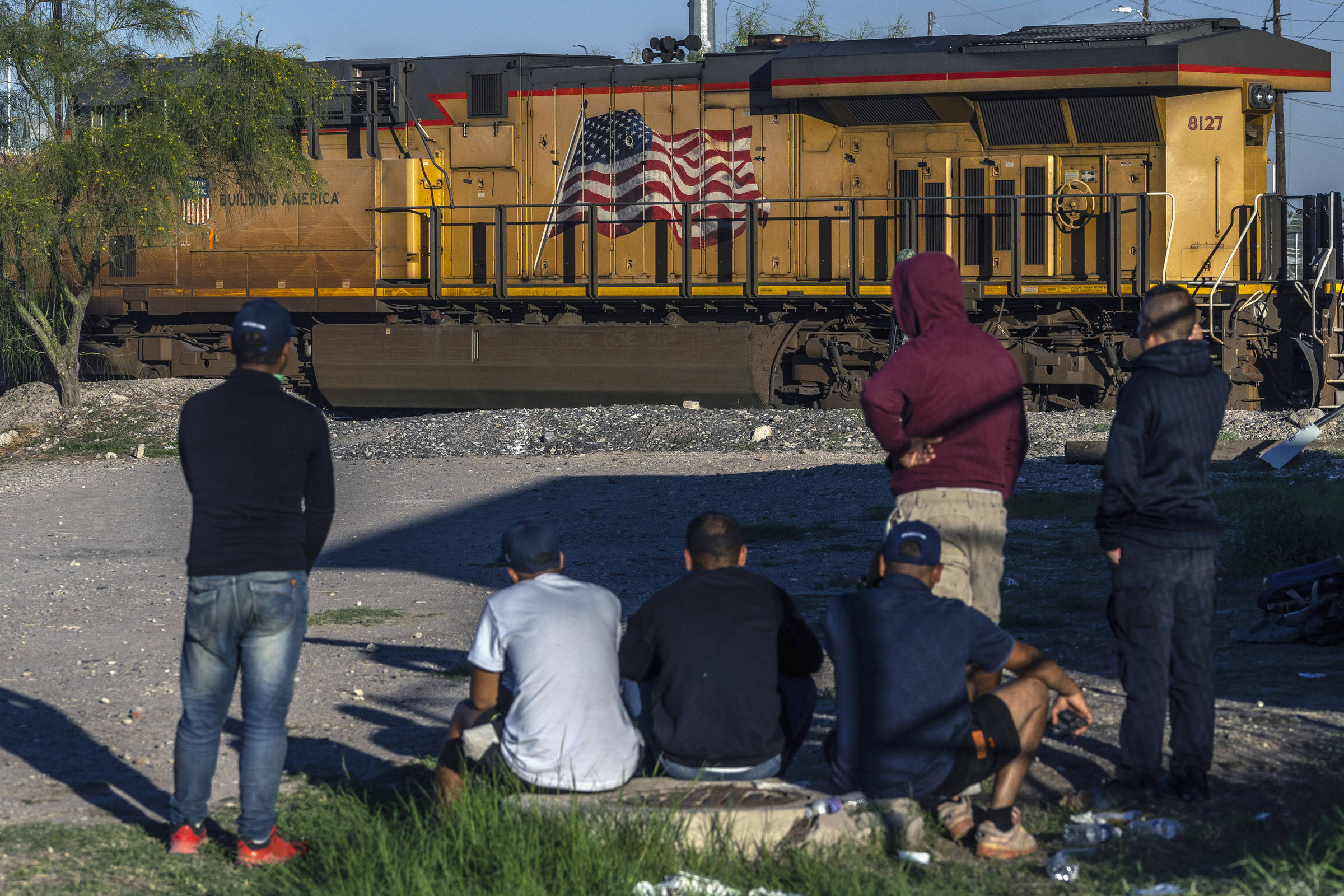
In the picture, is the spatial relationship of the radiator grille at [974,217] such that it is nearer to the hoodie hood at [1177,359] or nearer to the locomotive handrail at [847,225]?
the locomotive handrail at [847,225]

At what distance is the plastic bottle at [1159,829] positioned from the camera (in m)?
3.61

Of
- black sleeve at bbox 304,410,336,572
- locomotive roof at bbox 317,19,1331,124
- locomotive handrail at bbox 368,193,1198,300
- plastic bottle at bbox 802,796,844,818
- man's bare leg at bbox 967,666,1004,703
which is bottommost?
plastic bottle at bbox 802,796,844,818

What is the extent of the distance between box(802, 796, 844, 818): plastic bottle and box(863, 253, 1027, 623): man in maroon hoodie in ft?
2.59

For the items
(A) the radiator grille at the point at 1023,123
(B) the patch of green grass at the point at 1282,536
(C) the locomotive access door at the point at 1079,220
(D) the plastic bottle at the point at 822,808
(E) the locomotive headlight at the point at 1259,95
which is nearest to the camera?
(D) the plastic bottle at the point at 822,808

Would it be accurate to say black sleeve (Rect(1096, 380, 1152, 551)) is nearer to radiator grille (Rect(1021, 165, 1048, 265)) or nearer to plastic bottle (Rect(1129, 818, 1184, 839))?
plastic bottle (Rect(1129, 818, 1184, 839))

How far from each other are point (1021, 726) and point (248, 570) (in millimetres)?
2154

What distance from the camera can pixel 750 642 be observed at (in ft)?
11.9

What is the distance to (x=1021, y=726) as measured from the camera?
3582 mm

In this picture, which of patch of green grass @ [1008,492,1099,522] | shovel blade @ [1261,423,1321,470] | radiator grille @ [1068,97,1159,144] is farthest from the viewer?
radiator grille @ [1068,97,1159,144]

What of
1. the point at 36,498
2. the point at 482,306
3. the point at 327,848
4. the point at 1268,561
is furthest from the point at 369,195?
the point at 327,848

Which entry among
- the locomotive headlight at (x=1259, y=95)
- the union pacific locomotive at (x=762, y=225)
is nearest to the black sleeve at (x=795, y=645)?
the union pacific locomotive at (x=762, y=225)

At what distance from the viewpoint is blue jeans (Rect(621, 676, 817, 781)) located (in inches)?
144

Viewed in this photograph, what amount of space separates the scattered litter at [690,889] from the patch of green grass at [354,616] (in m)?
4.22

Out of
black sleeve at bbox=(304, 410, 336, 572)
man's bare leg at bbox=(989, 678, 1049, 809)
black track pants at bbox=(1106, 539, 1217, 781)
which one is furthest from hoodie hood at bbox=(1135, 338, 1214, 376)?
black sleeve at bbox=(304, 410, 336, 572)
